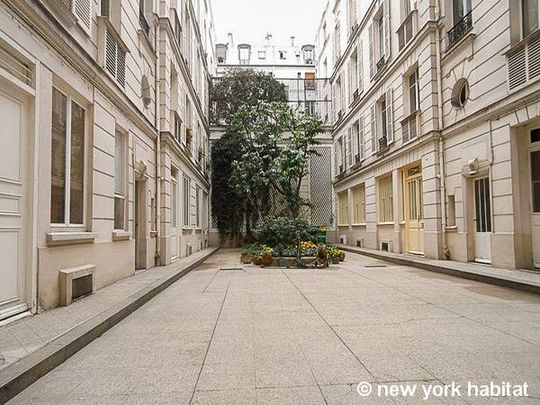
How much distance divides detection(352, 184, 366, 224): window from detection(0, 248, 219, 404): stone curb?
620 inches

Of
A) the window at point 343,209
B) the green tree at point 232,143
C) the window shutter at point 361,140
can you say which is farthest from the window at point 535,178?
the green tree at point 232,143

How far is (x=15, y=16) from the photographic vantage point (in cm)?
505

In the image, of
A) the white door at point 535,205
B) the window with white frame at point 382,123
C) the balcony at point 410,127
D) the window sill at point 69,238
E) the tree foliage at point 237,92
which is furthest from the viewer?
the tree foliage at point 237,92

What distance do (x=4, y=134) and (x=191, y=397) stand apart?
12.3 ft

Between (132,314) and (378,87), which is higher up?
(378,87)

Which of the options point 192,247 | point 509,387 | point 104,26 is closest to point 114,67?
point 104,26

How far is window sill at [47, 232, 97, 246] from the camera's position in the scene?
587 cm

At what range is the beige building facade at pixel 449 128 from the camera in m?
9.55

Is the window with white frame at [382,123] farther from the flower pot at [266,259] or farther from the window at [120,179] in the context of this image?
the window at [120,179]

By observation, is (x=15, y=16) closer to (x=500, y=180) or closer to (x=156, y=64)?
(x=156, y=64)

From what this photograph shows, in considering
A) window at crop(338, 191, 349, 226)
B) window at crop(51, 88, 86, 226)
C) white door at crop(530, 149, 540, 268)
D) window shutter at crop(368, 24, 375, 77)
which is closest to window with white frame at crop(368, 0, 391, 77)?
window shutter at crop(368, 24, 375, 77)

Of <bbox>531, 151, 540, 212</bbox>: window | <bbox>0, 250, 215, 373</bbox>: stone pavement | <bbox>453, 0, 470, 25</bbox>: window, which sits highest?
<bbox>453, 0, 470, 25</bbox>: window

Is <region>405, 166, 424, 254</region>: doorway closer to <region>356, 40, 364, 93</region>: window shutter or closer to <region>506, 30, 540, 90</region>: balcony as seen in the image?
<region>506, 30, 540, 90</region>: balcony

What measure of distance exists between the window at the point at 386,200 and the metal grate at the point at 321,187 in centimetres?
817
